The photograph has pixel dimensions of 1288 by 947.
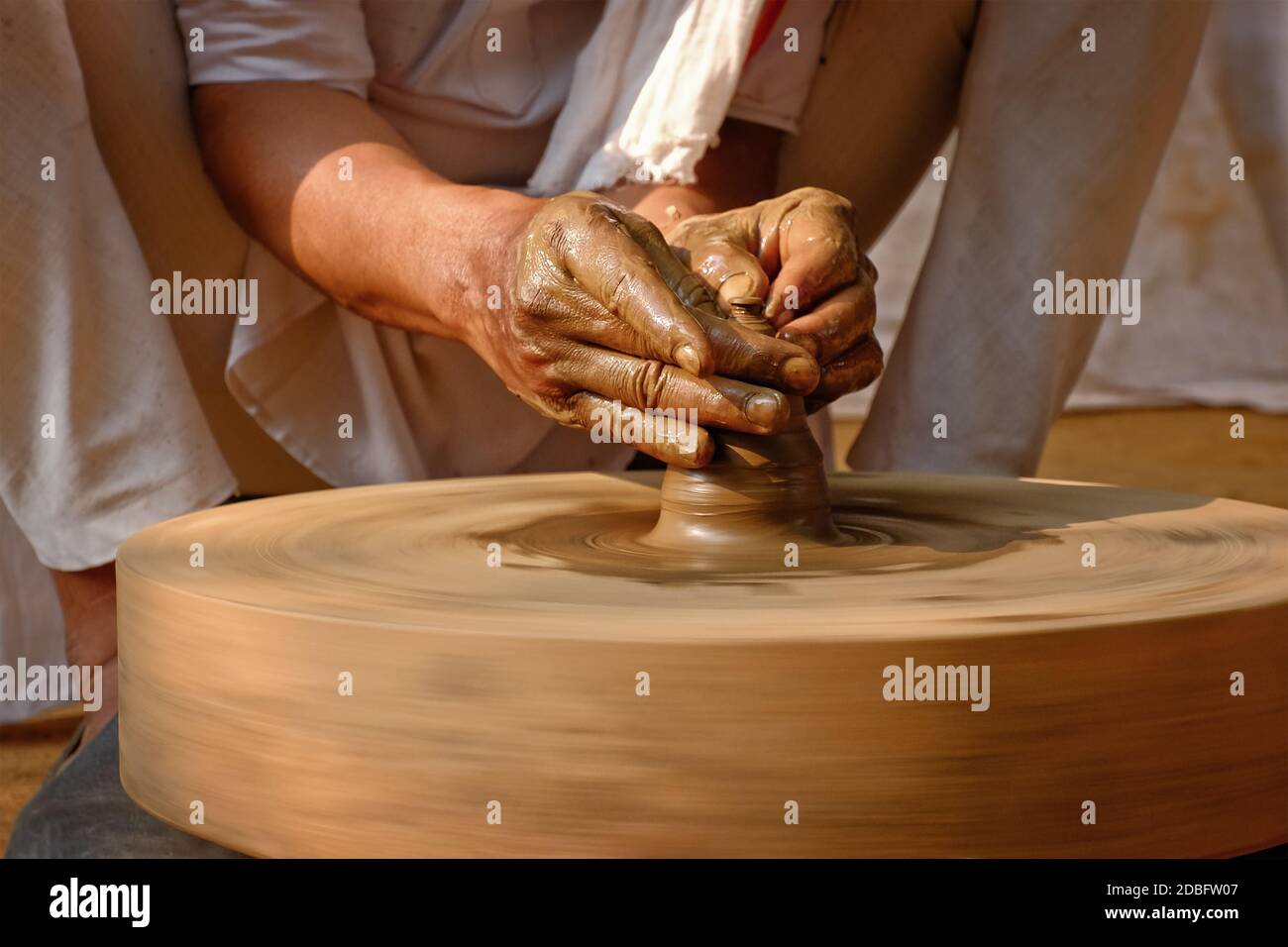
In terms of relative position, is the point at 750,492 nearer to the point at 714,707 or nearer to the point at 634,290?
the point at 634,290

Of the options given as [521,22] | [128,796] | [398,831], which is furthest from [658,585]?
[521,22]

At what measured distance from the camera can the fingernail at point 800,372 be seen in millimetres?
939

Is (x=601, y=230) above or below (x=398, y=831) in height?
above

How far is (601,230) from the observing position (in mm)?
952

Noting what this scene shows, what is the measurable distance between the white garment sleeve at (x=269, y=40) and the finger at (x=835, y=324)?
674mm

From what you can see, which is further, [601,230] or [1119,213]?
[1119,213]

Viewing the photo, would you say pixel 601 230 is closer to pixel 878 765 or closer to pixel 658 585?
pixel 658 585

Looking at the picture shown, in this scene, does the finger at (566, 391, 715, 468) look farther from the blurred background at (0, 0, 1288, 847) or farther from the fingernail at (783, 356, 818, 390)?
the blurred background at (0, 0, 1288, 847)

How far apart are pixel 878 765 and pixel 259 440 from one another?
113cm

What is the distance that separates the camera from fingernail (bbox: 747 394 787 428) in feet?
3.01

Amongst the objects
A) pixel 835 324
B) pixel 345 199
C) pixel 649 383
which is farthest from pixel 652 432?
pixel 345 199

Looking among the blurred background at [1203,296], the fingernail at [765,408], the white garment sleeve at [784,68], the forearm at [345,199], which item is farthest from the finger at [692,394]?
the blurred background at [1203,296]

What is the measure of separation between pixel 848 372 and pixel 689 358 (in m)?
0.18

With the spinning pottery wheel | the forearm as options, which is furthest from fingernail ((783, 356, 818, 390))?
the forearm
